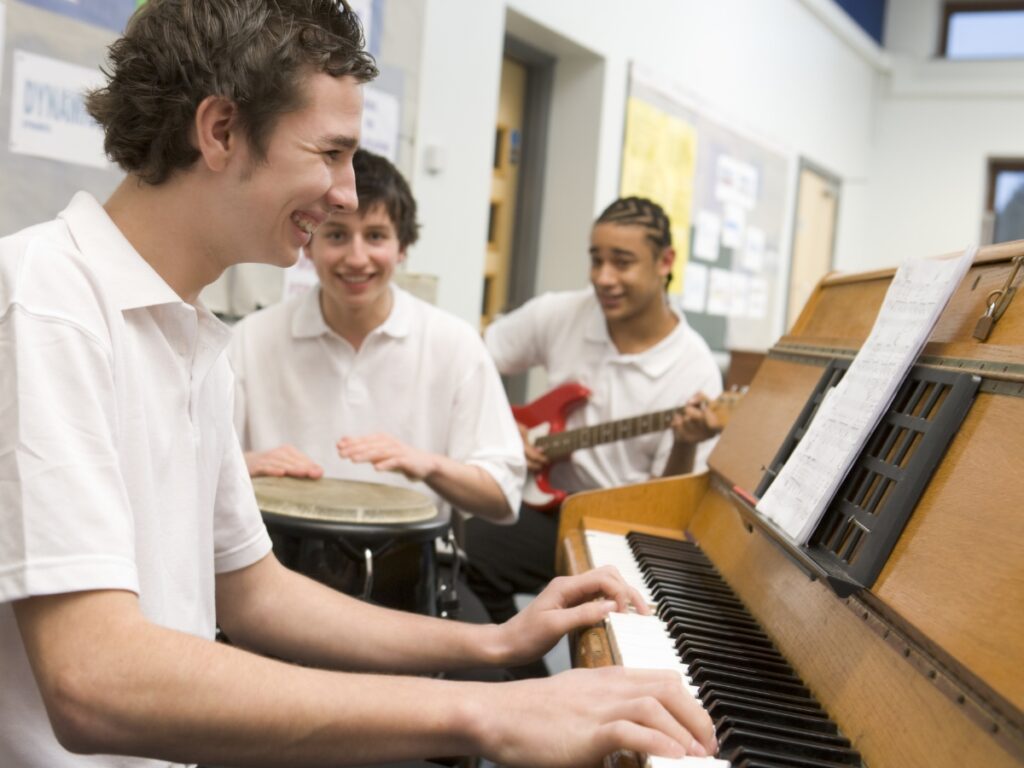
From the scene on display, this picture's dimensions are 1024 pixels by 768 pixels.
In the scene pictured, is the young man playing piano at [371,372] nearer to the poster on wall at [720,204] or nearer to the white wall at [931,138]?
the poster on wall at [720,204]

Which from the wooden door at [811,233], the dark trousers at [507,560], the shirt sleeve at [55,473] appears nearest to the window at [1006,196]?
the wooden door at [811,233]

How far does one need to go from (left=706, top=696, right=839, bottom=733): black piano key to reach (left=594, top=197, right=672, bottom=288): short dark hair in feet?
7.22

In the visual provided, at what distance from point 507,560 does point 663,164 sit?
10.3 ft

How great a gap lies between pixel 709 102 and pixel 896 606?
17.4 ft

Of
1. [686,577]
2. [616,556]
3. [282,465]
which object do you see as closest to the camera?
[686,577]

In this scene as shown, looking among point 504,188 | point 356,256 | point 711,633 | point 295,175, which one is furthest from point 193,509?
point 504,188

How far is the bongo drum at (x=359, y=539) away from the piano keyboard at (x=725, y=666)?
39 centimetres

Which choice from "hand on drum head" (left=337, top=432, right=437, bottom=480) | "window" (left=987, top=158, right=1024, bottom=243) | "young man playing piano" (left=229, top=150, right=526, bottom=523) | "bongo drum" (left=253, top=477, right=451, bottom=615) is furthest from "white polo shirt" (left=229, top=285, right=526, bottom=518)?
"window" (left=987, top=158, right=1024, bottom=243)

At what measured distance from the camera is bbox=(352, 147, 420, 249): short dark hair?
2318 millimetres

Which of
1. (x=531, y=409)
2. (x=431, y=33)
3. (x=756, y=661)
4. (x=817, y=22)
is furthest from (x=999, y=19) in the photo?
(x=756, y=661)

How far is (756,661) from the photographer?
1232mm

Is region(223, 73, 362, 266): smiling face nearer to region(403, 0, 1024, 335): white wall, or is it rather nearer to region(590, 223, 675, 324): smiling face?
region(590, 223, 675, 324): smiling face

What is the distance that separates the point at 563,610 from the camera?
1305 mm

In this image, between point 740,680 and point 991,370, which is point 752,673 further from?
point 991,370
